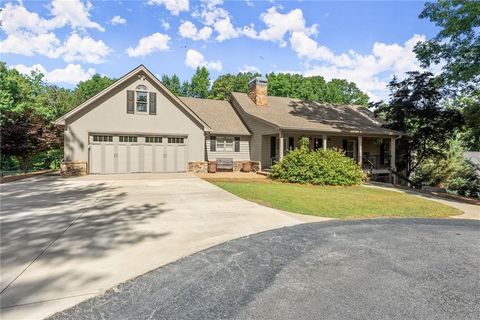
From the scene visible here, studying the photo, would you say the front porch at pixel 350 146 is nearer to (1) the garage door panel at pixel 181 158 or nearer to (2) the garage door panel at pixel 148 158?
(1) the garage door panel at pixel 181 158

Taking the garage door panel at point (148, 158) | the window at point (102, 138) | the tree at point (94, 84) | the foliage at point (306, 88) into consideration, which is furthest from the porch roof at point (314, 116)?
the tree at point (94, 84)

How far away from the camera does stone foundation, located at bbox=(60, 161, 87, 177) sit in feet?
49.3

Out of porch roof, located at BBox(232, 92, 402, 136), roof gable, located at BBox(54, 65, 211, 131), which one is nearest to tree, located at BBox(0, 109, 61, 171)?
roof gable, located at BBox(54, 65, 211, 131)

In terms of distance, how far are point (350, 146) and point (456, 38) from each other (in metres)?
10.0

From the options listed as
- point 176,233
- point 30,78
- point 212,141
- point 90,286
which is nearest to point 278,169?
point 212,141

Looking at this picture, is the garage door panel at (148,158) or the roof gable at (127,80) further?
the garage door panel at (148,158)

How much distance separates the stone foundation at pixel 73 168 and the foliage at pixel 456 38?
2031 cm

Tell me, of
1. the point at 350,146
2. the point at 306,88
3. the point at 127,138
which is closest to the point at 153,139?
the point at 127,138

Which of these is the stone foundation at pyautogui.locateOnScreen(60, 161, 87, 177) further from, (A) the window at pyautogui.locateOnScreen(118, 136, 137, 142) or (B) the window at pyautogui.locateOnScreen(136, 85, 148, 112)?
(B) the window at pyautogui.locateOnScreen(136, 85, 148, 112)

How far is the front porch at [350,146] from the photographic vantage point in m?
19.3

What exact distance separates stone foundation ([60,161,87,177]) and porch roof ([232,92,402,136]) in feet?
37.4

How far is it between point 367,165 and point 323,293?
68.4 feet

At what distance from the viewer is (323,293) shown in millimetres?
3256

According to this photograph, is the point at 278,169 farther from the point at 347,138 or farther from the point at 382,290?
the point at 382,290
